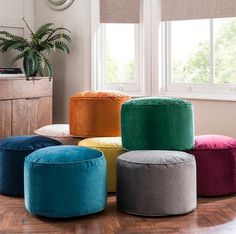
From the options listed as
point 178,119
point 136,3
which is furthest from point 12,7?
point 178,119

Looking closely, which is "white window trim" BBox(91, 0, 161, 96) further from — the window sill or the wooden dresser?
the wooden dresser

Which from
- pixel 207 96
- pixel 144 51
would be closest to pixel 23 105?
pixel 144 51

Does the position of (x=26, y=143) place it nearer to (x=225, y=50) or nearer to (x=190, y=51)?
(x=190, y=51)

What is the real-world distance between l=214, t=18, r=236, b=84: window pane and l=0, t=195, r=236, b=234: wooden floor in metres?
1.67

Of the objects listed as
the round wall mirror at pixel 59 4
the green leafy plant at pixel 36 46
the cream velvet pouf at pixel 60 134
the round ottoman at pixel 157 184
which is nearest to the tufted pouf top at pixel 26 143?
the cream velvet pouf at pixel 60 134

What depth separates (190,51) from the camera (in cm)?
473

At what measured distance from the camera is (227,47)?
14.7 ft

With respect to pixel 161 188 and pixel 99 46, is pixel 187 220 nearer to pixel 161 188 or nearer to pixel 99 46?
pixel 161 188

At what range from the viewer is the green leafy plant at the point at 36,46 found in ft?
15.8

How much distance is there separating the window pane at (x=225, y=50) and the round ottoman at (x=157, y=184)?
1.71m

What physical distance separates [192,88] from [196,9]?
0.78m

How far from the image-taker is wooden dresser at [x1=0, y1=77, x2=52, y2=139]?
15.0 feet

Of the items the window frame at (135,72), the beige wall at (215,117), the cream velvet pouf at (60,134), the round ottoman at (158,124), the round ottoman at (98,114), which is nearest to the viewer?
the round ottoman at (158,124)

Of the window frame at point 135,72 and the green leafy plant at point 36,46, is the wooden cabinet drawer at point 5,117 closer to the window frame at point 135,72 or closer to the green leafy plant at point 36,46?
the green leafy plant at point 36,46
